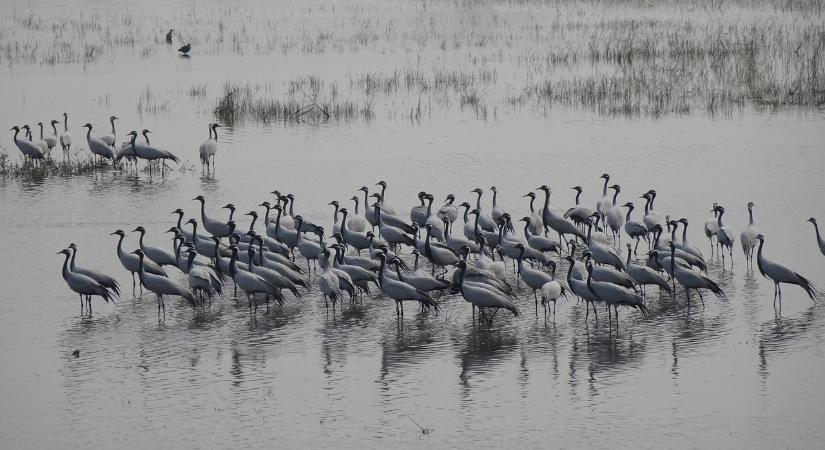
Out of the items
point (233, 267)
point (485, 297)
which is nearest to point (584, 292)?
point (485, 297)

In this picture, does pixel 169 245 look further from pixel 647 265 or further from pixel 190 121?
pixel 190 121

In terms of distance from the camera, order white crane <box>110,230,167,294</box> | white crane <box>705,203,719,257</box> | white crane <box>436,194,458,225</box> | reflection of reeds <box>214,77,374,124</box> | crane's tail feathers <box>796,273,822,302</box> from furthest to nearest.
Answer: reflection of reeds <box>214,77,374,124</box> → white crane <box>436,194,458,225</box> → white crane <box>705,203,719,257</box> → white crane <box>110,230,167,294</box> → crane's tail feathers <box>796,273,822,302</box>

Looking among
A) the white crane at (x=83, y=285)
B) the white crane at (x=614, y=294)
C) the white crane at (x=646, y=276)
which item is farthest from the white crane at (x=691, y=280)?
the white crane at (x=83, y=285)

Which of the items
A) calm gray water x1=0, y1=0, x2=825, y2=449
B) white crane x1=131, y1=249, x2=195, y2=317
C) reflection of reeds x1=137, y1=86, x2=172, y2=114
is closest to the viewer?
calm gray water x1=0, y1=0, x2=825, y2=449

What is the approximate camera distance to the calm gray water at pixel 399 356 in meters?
11.6

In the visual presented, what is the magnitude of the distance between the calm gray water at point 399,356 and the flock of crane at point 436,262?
36 cm

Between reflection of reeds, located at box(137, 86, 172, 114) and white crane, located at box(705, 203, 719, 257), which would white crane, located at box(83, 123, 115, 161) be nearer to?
reflection of reeds, located at box(137, 86, 172, 114)

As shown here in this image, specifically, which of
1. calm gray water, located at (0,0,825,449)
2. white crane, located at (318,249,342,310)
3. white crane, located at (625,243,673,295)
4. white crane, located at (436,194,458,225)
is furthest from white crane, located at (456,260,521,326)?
white crane, located at (436,194,458,225)

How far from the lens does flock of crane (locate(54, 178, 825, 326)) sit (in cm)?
1537

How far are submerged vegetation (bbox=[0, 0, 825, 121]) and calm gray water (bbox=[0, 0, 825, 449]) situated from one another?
30.7ft

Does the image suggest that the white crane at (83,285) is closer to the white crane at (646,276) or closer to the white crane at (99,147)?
the white crane at (646,276)

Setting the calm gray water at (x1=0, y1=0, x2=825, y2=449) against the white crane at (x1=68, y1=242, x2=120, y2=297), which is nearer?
the calm gray water at (x1=0, y1=0, x2=825, y2=449)

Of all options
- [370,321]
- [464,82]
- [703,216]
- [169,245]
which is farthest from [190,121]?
[370,321]

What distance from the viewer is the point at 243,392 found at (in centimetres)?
1267
